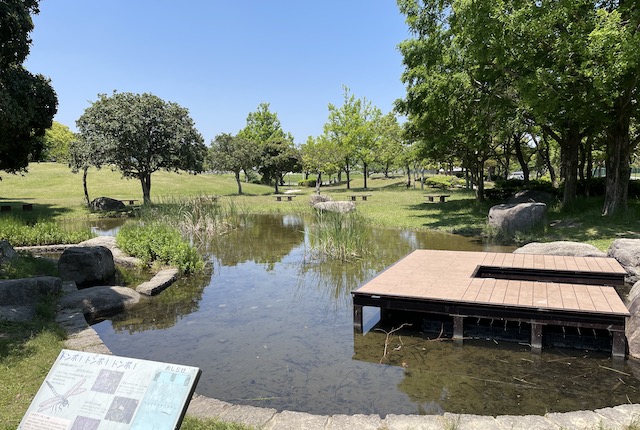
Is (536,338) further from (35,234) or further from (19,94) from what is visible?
(19,94)

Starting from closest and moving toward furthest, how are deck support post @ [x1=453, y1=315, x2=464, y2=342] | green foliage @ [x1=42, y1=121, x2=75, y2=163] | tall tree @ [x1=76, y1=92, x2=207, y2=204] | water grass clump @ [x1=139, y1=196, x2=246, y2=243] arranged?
deck support post @ [x1=453, y1=315, x2=464, y2=342]
water grass clump @ [x1=139, y1=196, x2=246, y2=243]
tall tree @ [x1=76, y1=92, x2=207, y2=204]
green foliage @ [x1=42, y1=121, x2=75, y2=163]

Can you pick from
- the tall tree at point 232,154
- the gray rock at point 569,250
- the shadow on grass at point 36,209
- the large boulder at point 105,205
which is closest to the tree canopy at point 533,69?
the gray rock at point 569,250

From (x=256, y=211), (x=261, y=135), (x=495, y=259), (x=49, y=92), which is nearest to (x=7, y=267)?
(x=495, y=259)

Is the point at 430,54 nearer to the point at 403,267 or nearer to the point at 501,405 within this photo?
the point at 403,267

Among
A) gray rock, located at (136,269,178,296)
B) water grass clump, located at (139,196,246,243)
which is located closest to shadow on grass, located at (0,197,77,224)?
water grass clump, located at (139,196,246,243)

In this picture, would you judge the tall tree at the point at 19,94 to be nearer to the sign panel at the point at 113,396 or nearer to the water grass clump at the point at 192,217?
the water grass clump at the point at 192,217

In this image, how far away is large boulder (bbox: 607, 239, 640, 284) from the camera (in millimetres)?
7715

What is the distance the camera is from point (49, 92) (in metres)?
15.8

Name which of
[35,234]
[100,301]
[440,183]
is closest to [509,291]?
[100,301]

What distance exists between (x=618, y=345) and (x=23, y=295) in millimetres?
7853

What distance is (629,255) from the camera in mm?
7945

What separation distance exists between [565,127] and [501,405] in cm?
1456

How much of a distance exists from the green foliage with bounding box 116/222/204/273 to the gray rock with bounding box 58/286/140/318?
1.97 m

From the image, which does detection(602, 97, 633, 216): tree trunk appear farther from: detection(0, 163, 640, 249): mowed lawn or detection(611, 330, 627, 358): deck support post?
detection(611, 330, 627, 358): deck support post
